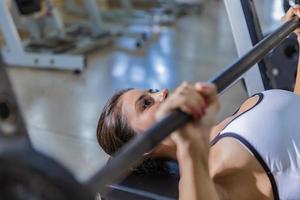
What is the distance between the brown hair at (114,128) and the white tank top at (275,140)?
268 millimetres

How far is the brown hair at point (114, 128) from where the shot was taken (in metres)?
1.39

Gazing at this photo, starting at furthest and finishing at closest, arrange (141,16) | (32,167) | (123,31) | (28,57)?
→ 1. (141,16)
2. (123,31)
3. (28,57)
4. (32,167)

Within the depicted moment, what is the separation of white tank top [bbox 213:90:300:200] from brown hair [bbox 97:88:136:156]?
0.88 ft

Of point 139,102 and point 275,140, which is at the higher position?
point 139,102

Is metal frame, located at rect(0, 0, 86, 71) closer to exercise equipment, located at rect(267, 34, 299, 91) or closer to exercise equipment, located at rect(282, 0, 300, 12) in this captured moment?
exercise equipment, located at rect(267, 34, 299, 91)

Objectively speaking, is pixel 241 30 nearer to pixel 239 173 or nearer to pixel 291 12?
pixel 291 12

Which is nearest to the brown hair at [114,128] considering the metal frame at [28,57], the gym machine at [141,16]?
the metal frame at [28,57]

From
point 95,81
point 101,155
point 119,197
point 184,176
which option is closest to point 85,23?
point 95,81

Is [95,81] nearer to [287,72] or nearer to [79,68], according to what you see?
[79,68]

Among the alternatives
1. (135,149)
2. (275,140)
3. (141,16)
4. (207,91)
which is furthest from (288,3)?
(141,16)

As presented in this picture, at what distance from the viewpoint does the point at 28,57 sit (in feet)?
15.0

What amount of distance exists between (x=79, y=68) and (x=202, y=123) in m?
3.62

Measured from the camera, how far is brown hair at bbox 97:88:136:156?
1389mm

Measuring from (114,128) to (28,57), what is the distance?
133 inches
